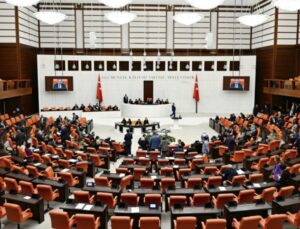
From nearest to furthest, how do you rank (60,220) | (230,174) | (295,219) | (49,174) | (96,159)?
(60,220) < (295,219) < (230,174) < (49,174) < (96,159)

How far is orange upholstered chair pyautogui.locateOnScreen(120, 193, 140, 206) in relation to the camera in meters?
8.54

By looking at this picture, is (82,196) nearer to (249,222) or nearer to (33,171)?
(33,171)

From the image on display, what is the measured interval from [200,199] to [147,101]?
21917 mm

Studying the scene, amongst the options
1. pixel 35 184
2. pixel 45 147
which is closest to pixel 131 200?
pixel 35 184

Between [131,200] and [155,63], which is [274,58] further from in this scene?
[131,200]

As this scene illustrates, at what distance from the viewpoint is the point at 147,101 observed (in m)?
30.1

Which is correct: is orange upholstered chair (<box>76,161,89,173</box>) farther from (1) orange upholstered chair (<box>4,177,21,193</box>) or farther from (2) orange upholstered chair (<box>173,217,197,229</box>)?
(2) orange upholstered chair (<box>173,217,197,229</box>)

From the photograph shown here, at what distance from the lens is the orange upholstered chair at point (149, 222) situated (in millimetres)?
7148

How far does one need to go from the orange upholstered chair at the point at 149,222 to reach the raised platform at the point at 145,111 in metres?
20.8

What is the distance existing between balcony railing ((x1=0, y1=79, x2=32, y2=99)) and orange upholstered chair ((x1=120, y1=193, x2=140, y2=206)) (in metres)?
16.7

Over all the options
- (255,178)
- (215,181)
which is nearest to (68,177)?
(215,181)

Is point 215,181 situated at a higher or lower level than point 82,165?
higher

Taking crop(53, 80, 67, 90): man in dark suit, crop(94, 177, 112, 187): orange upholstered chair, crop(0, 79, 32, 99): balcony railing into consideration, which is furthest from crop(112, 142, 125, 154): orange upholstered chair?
crop(53, 80, 67, 90): man in dark suit

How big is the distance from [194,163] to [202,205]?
13.7ft
